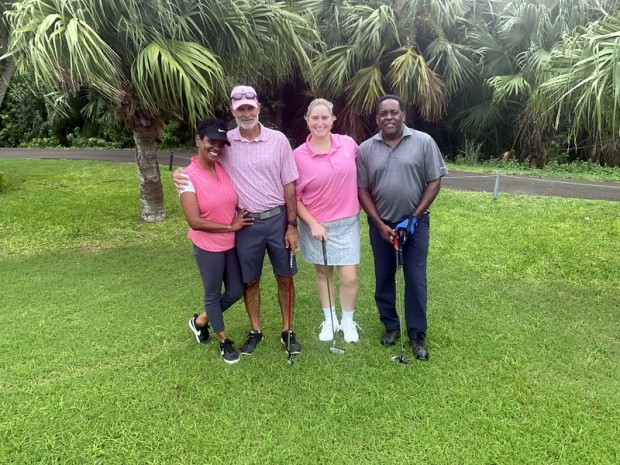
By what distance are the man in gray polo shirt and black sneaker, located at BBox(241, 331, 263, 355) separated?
1068mm

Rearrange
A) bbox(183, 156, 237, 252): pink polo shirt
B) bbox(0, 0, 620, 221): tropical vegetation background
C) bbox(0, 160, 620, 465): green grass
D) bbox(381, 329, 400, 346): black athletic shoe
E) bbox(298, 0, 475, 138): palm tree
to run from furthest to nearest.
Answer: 1. bbox(298, 0, 475, 138): palm tree
2. bbox(0, 0, 620, 221): tropical vegetation background
3. bbox(381, 329, 400, 346): black athletic shoe
4. bbox(183, 156, 237, 252): pink polo shirt
5. bbox(0, 160, 620, 465): green grass

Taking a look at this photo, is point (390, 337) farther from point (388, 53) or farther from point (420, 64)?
point (388, 53)

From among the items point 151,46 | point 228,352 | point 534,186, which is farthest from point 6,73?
point 534,186

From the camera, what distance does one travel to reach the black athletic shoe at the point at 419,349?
3.39m

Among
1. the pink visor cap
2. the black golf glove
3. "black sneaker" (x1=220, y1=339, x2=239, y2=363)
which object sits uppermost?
the pink visor cap

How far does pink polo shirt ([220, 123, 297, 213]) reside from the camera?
10.0ft

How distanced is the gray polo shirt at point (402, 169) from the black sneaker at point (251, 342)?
1.33m

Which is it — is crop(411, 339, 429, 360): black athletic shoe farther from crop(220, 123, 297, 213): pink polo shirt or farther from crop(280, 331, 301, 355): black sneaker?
crop(220, 123, 297, 213): pink polo shirt

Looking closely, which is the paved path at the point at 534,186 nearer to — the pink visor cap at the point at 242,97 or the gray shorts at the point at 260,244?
the gray shorts at the point at 260,244

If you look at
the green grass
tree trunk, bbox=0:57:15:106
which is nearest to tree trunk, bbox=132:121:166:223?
the green grass

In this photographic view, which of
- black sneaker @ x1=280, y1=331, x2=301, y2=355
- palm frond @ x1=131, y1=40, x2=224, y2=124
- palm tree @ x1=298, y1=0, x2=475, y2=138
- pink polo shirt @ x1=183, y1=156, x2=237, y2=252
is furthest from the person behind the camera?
palm tree @ x1=298, y1=0, x2=475, y2=138

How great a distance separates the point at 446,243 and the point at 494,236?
0.71 m

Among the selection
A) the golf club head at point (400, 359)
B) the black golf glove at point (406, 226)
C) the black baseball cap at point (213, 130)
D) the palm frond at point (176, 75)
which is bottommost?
the golf club head at point (400, 359)

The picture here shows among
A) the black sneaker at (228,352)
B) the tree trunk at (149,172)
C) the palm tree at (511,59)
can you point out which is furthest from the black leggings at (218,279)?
the palm tree at (511,59)
